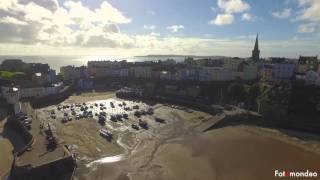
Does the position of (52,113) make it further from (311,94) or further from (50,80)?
(311,94)

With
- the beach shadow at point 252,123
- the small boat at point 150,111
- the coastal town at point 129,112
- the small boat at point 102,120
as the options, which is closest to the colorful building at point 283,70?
the coastal town at point 129,112

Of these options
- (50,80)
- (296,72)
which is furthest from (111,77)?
(296,72)

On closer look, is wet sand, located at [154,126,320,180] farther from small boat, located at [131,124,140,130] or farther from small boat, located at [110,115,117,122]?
small boat, located at [110,115,117,122]

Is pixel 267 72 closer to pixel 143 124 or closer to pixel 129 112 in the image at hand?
pixel 129 112

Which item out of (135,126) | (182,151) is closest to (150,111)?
(135,126)

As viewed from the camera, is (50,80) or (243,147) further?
(50,80)

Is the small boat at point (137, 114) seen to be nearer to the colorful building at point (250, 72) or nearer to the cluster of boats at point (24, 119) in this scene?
the cluster of boats at point (24, 119)

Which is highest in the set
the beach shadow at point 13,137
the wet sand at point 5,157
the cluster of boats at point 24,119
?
the cluster of boats at point 24,119
